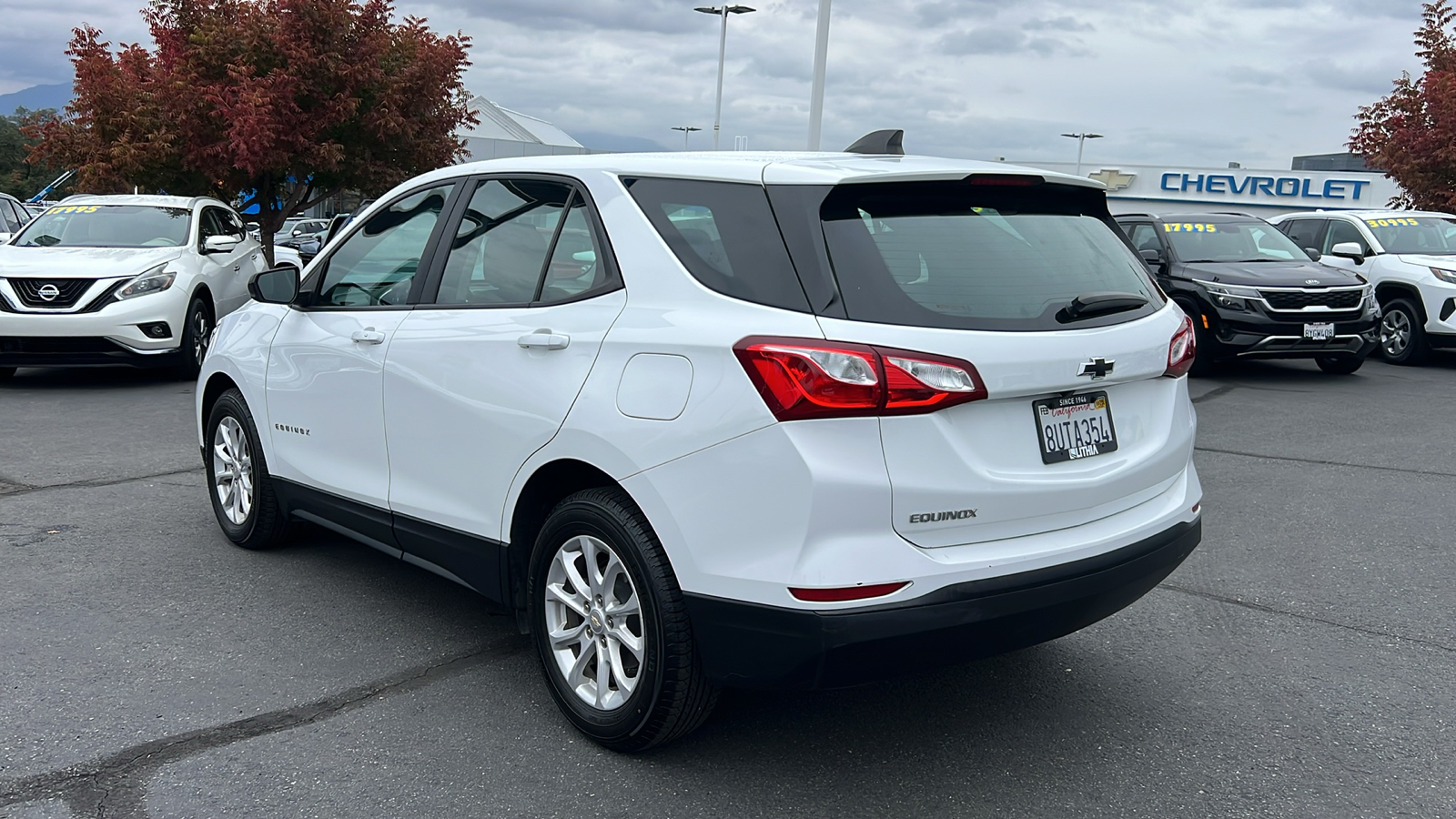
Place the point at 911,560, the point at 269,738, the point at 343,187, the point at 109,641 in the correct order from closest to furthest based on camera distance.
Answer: the point at 911,560 → the point at 269,738 → the point at 109,641 → the point at 343,187

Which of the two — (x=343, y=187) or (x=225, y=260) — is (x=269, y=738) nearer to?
(x=225, y=260)

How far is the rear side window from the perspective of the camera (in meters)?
3.05

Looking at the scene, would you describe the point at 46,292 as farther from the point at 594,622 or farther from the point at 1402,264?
the point at 1402,264

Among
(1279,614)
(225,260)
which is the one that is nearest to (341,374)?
(1279,614)

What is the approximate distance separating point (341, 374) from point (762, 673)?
7.39 feet

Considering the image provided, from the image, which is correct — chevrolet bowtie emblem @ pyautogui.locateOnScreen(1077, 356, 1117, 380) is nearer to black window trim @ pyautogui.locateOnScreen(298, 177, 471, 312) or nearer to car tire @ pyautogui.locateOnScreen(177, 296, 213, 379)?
black window trim @ pyautogui.locateOnScreen(298, 177, 471, 312)

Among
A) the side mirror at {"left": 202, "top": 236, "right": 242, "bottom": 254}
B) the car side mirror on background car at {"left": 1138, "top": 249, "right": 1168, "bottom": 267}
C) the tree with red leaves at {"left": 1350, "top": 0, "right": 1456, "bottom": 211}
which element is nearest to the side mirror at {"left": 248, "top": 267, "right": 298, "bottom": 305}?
the side mirror at {"left": 202, "top": 236, "right": 242, "bottom": 254}

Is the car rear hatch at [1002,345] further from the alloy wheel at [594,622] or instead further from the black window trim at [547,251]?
the alloy wheel at [594,622]

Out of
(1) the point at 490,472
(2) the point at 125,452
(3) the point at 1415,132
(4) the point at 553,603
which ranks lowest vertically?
(2) the point at 125,452

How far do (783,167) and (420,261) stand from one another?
1635mm

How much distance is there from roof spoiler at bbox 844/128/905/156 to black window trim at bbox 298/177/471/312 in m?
1.37

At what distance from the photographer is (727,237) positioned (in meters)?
3.20

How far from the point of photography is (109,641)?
166 inches

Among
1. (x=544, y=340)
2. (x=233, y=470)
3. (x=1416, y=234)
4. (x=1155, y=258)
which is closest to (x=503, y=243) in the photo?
(x=544, y=340)
